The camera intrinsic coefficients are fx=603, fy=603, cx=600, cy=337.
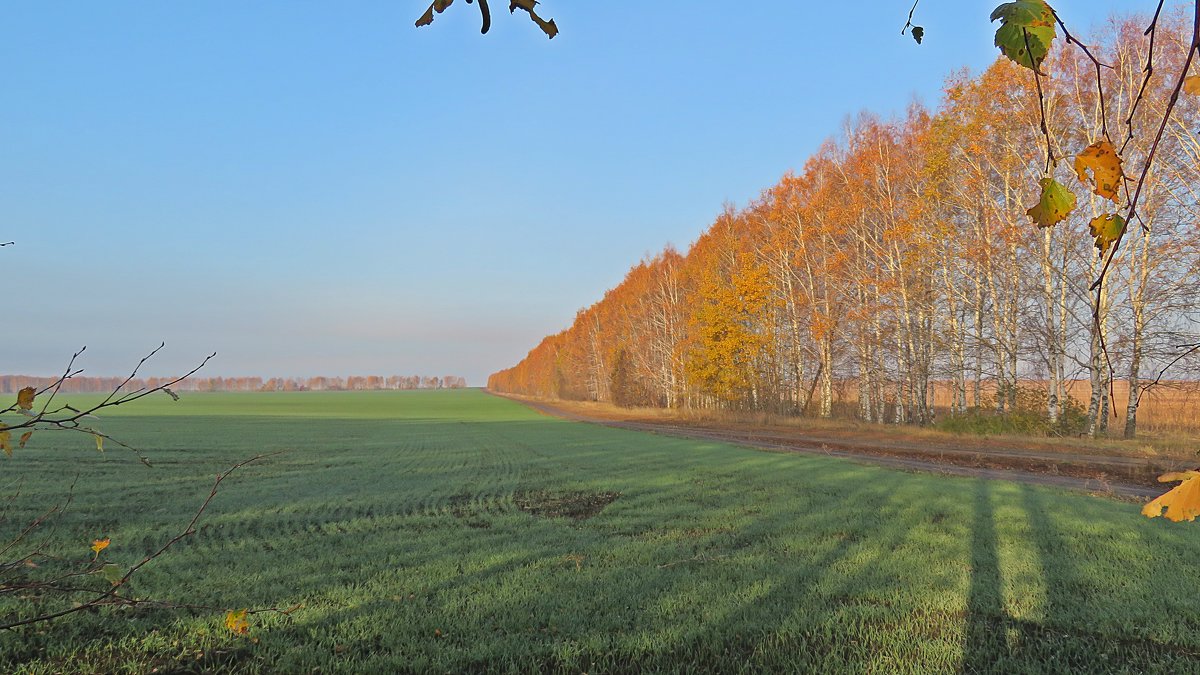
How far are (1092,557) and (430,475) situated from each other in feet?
34.8

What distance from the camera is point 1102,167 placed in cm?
117

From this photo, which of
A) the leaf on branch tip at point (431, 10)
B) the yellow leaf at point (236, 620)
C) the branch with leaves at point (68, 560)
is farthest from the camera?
the yellow leaf at point (236, 620)

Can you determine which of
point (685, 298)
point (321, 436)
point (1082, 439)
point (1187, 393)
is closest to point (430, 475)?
point (321, 436)

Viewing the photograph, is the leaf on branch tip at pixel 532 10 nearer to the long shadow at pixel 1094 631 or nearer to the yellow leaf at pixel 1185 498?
the yellow leaf at pixel 1185 498

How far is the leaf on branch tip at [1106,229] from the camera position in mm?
1151

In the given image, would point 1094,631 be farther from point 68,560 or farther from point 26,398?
point 68,560

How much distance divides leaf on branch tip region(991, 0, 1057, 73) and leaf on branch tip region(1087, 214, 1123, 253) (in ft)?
1.07

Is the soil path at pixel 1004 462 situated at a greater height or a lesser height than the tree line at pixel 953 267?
lesser

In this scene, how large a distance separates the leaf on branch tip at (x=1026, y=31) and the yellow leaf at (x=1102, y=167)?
21 centimetres

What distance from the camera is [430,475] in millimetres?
12430

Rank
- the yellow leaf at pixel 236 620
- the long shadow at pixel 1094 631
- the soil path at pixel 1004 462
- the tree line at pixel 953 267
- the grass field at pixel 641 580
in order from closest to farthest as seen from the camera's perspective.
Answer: the yellow leaf at pixel 236 620 → the long shadow at pixel 1094 631 → the grass field at pixel 641 580 → the soil path at pixel 1004 462 → the tree line at pixel 953 267

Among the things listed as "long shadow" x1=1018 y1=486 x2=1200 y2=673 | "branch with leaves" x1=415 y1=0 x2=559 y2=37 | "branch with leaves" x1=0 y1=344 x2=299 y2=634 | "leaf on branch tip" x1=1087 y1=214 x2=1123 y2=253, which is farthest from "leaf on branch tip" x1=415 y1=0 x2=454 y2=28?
"long shadow" x1=1018 y1=486 x2=1200 y2=673

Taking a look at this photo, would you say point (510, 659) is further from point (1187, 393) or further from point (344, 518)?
point (1187, 393)

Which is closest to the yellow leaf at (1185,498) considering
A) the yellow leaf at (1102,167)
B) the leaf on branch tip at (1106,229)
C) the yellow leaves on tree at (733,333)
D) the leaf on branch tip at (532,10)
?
the leaf on branch tip at (1106,229)
